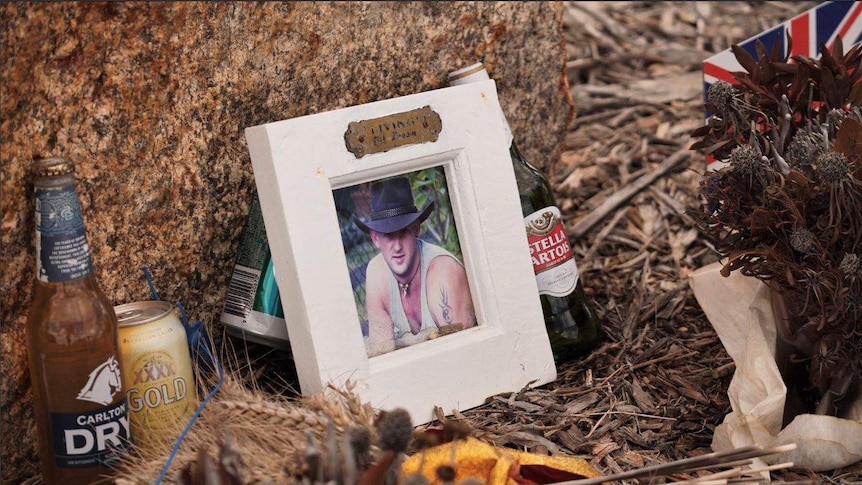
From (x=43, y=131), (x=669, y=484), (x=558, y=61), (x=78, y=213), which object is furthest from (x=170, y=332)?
(x=558, y=61)

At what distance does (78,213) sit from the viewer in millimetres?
1367

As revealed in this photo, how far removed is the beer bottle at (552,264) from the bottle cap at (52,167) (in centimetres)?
74

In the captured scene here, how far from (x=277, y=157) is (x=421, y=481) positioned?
0.61 m

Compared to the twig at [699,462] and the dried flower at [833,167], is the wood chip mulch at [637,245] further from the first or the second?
the dried flower at [833,167]

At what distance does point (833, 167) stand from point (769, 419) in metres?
0.41

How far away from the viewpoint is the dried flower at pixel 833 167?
1319mm

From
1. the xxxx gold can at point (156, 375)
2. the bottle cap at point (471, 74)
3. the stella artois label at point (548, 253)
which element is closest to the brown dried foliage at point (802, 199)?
the stella artois label at point (548, 253)

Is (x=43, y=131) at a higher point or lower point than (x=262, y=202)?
higher

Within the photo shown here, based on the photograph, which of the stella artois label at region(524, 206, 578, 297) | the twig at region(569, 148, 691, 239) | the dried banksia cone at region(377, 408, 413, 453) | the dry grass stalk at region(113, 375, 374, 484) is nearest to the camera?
the dried banksia cone at region(377, 408, 413, 453)

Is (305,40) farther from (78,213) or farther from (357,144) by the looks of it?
(78,213)

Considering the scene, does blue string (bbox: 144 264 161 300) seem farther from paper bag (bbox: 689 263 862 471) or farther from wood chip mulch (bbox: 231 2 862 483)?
paper bag (bbox: 689 263 862 471)

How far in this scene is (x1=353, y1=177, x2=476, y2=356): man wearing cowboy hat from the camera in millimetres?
1621

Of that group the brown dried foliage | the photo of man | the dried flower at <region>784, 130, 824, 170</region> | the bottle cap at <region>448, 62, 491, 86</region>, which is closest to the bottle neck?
the photo of man

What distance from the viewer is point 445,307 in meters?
1.66
